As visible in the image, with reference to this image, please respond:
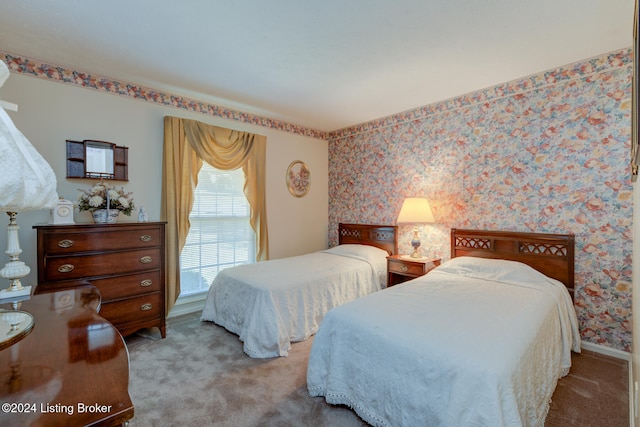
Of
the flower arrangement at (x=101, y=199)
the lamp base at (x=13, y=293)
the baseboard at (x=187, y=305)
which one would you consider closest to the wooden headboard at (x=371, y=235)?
the baseboard at (x=187, y=305)

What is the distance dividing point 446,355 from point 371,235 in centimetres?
282

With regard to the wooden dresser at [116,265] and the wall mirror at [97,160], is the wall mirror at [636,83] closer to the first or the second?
the wooden dresser at [116,265]

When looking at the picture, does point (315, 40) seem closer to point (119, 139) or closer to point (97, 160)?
point (119, 139)

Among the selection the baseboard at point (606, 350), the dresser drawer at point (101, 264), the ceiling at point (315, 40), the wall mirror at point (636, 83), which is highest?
the ceiling at point (315, 40)

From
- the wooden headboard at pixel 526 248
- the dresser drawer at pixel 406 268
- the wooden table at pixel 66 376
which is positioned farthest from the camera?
the dresser drawer at pixel 406 268

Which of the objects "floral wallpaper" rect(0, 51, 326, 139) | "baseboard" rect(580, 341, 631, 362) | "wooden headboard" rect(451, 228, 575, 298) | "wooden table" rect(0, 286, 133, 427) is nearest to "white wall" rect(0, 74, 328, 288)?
"floral wallpaper" rect(0, 51, 326, 139)

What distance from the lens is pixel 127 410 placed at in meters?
0.65

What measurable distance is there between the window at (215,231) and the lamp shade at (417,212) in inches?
80.1

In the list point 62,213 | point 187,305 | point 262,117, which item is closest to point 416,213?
point 262,117

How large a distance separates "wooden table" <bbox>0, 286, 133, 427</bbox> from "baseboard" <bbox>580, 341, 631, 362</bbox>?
11.4 ft

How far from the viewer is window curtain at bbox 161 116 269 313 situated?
10.5 feet

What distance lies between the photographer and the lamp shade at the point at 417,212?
11.1 ft

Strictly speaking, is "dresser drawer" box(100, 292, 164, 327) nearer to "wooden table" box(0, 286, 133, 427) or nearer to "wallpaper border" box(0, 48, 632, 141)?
"wooden table" box(0, 286, 133, 427)

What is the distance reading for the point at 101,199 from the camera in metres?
2.59
